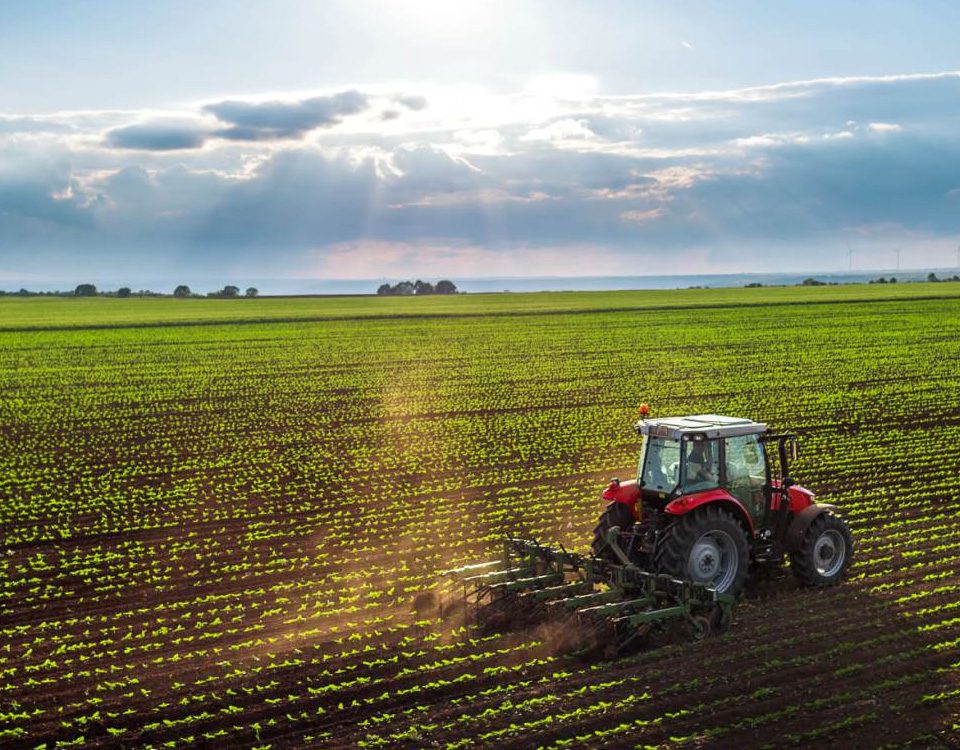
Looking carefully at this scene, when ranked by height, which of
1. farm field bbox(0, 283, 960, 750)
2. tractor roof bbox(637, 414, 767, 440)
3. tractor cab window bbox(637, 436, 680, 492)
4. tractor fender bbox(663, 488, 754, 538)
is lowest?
farm field bbox(0, 283, 960, 750)

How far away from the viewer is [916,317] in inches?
2827

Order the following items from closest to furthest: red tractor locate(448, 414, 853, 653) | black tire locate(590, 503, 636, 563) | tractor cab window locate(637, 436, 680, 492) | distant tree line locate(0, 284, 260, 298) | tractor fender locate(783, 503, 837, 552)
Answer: red tractor locate(448, 414, 853, 653) → tractor cab window locate(637, 436, 680, 492) → black tire locate(590, 503, 636, 563) → tractor fender locate(783, 503, 837, 552) → distant tree line locate(0, 284, 260, 298)

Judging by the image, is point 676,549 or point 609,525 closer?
point 676,549

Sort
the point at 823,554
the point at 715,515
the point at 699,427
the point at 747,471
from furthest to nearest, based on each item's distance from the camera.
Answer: the point at 823,554
the point at 747,471
the point at 699,427
the point at 715,515

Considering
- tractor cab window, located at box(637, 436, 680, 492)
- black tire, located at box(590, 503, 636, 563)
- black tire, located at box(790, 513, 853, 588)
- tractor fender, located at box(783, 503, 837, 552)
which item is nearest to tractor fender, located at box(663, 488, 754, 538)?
tractor cab window, located at box(637, 436, 680, 492)

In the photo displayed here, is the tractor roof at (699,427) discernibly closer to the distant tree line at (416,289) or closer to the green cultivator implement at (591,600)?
the green cultivator implement at (591,600)

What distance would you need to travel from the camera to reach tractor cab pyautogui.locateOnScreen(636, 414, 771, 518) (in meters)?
12.9

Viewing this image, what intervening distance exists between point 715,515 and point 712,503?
0.65 ft

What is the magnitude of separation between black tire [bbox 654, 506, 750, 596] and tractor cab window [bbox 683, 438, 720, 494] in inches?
14.6

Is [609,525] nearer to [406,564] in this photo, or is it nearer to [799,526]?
[799,526]

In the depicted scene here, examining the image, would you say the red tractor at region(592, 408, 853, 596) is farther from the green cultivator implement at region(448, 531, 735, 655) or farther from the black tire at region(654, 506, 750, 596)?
the green cultivator implement at region(448, 531, 735, 655)

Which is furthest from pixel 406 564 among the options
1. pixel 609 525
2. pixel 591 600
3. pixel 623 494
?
pixel 591 600

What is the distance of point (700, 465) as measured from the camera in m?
13.0

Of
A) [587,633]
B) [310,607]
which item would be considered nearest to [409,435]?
[310,607]
